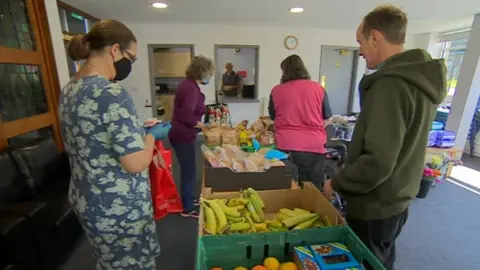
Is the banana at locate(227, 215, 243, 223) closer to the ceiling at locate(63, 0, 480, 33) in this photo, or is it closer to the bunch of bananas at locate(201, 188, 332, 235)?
the bunch of bananas at locate(201, 188, 332, 235)

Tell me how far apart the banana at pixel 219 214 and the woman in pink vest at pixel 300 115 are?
0.94 meters

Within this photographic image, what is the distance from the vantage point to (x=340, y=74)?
20.7 feet

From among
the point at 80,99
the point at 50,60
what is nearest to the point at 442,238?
the point at 80,99

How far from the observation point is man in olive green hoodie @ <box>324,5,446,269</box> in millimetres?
893

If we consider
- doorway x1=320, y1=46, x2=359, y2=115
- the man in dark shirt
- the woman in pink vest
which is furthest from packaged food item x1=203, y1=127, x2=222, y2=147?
the man in dark shirt

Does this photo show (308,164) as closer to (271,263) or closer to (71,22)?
(271,263)

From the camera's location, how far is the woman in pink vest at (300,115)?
6.14ft

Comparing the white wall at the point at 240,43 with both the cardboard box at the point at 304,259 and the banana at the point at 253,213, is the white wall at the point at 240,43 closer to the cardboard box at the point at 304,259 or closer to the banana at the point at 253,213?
the banana at the point at 253,213

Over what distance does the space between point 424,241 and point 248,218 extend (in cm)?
205

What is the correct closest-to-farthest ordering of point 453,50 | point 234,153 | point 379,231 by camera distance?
1. point 379,231
2. point 234,153
3. point 453,50

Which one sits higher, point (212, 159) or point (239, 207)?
point (212, 159)

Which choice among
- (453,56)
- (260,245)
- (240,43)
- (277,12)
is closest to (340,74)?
(453,56)

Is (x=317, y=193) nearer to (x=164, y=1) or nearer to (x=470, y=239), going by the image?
(x=470, y=239)

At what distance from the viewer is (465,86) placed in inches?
153
